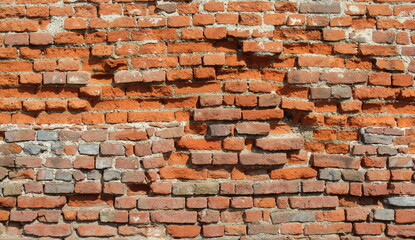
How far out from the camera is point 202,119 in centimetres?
232

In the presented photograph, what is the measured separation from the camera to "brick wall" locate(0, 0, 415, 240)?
2.31m

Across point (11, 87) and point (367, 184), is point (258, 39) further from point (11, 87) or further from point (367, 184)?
point (11, 87)

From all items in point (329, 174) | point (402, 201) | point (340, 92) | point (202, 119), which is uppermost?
point (340, 92)

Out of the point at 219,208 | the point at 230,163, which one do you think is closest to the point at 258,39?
the point at 230,163

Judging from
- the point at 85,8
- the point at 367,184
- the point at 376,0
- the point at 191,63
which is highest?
the point at 376,0

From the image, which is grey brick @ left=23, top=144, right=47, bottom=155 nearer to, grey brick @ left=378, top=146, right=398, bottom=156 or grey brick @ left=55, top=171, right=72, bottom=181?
grey brick @ left=55, top=171, right=72, bottom=181

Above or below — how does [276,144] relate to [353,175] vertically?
above

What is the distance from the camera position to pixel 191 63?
2314 mm

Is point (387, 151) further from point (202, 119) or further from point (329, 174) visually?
point (202, 119)

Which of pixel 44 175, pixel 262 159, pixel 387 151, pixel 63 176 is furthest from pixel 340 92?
pixel 44 175

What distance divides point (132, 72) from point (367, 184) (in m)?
1.61

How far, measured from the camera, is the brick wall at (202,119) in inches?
91.0

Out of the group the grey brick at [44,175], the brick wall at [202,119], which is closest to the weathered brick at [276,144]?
the brick wall at [202,119]

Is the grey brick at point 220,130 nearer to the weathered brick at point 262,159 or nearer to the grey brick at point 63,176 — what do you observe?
the weathered brick at point 262,159
